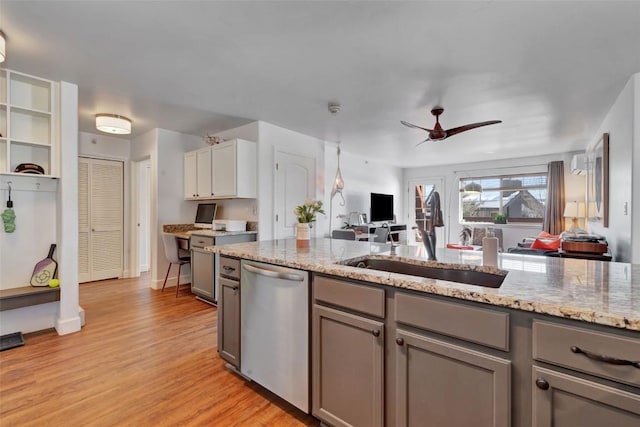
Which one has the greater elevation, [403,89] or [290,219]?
[403,89]

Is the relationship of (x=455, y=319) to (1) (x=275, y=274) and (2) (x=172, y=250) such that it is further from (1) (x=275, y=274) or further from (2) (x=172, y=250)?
(2) (x=172, y=250)

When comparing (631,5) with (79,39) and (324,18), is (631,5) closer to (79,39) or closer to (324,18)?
(324,18)

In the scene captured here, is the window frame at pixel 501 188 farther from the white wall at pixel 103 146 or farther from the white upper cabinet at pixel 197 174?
the white wall at pixel 103 146

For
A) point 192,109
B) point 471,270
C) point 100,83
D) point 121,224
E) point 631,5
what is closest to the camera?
point 471,270

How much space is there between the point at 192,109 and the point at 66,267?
6.93 ft

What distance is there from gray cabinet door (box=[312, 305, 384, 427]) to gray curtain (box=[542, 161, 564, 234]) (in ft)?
21.1

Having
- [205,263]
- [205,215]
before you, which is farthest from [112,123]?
[205,263]

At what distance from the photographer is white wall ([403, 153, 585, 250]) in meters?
5.90

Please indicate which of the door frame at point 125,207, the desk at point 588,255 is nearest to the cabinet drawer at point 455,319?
the desk at point 588,255

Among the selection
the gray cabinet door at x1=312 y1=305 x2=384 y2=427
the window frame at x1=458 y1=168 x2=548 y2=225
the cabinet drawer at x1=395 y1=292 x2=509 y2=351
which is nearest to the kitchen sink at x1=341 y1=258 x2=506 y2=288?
the gray cabinet door at x1=312 y1=305 x2=384 y2=427

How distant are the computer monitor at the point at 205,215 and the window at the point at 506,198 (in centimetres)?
608

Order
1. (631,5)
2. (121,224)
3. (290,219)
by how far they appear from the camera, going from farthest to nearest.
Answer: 1. (121,224)
2. (290,219)
3. (631,5)

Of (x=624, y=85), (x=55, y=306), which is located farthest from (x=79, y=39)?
(x=624, y=85)

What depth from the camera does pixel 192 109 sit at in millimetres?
3549
